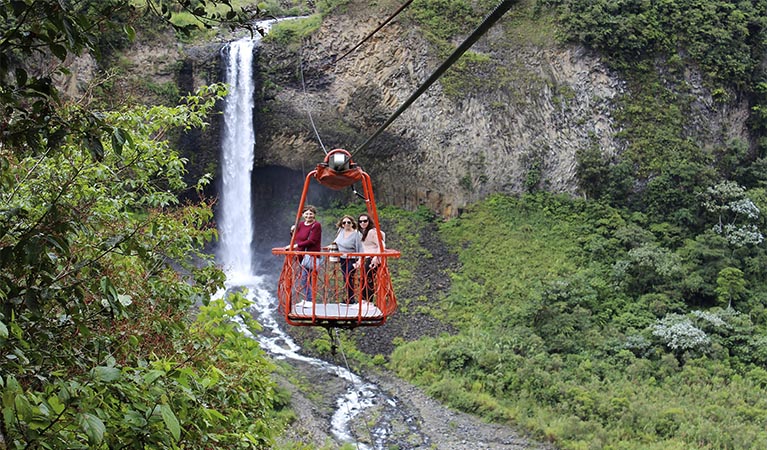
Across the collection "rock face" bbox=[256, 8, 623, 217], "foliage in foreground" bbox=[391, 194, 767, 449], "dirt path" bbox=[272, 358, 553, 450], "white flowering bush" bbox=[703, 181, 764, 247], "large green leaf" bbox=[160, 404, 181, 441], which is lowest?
"dirt path" bbox=[272, 358, 553, 450]

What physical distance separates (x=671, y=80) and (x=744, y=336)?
362 inches

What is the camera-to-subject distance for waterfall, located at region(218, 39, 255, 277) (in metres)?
23.5

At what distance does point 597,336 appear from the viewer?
1667 centimetres

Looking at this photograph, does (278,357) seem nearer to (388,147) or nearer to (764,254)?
(388,147)

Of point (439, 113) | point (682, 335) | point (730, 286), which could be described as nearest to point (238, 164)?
point (439, 113)

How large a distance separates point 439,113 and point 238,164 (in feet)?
21.5

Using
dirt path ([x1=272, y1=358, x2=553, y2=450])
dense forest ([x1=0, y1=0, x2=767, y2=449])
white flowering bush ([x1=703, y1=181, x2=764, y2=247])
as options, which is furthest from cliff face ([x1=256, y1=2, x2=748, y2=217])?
dirt path ([x1=272, y1=358, x2=553, y2=450])

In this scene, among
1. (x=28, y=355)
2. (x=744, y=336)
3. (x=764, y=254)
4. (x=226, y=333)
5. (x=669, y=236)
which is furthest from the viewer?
(x=669, y=236)

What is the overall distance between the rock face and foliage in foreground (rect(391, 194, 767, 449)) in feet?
5.47

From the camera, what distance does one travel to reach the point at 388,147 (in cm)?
2412

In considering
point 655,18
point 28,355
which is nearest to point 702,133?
point 655,18

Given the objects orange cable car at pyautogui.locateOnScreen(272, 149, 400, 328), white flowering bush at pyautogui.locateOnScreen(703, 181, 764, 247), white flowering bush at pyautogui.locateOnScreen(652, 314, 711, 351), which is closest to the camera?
orange cable car at pyautogui.locateOnScreen(272, 149, 400, 328)

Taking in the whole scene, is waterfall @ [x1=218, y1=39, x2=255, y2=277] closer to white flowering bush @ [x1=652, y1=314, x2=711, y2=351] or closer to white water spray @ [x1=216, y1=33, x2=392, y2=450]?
white water spray @ [x1=216, y1=33, x2=392, y2=450]

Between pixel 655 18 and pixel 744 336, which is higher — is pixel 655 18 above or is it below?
above
